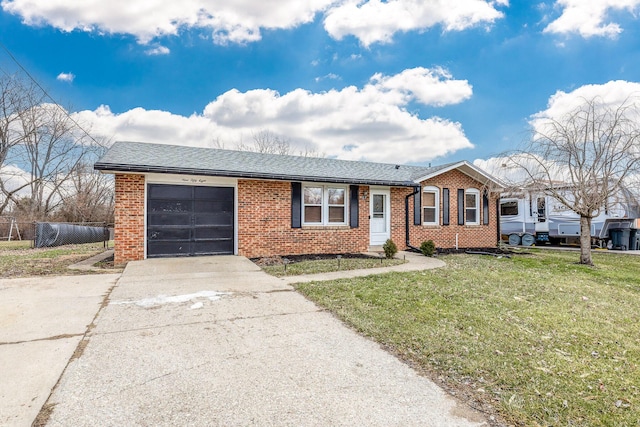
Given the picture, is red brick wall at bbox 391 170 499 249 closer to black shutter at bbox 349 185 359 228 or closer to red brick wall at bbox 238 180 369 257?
black shutter at bbox 349 185 359 228

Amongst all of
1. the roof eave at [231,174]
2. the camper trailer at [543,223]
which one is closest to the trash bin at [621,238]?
the camper trailer at [543,223]

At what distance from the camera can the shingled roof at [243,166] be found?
29.7 feet

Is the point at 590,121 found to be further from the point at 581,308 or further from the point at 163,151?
the point at 163,151

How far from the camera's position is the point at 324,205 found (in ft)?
38.1

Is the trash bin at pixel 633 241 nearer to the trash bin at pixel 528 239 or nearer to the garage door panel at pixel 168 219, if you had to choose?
the trash bin at pixel 528 239

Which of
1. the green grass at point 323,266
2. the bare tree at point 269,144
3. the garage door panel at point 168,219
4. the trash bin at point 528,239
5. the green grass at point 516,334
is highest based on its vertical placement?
the bare tree at point 269,144

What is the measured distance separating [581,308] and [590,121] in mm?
7345

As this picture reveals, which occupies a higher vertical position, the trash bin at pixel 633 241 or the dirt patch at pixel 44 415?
the trash bin at pixel 633 241

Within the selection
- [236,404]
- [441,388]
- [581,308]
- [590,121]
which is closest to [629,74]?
[590,121]

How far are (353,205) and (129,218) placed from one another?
685cm

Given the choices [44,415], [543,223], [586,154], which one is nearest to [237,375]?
[44,415]

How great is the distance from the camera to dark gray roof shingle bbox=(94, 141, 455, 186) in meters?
9.05

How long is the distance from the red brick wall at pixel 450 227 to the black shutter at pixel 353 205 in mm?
1756

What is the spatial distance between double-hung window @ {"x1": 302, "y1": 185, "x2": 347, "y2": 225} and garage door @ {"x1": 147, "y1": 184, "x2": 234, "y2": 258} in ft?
8.08
